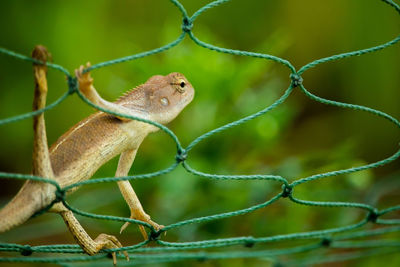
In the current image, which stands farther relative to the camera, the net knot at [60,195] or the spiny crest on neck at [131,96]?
the spiny crest on neck at [131,96]

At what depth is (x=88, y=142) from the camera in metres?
1.18

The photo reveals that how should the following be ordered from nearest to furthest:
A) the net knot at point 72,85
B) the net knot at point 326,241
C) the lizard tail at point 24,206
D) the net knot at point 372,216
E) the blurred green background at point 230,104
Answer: the net knot at point 72,85 → the lizard tail at point 24,206 → the net knot at point 372,216 → the net knot at point 326,241 → the blurred green background at point 230,104

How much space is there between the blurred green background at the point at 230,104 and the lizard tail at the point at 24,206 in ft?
2.71

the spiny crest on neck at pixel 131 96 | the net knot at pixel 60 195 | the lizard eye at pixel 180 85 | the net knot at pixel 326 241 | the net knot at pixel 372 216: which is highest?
the lizard eye at pixel 180 85

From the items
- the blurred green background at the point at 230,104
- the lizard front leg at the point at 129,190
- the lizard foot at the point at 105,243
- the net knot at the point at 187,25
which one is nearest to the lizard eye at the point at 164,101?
the lizard front leg at the point at 129,190

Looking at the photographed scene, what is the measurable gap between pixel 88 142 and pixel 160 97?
20 cm

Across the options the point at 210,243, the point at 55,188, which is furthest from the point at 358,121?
the point at 55,188

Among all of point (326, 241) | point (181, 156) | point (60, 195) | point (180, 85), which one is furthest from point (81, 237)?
point (326, 241)

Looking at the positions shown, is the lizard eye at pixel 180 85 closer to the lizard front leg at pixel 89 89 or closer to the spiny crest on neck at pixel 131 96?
the spiny crest on neck at pixel 131 96

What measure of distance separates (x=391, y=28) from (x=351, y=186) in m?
1.82

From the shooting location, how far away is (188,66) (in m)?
2.06

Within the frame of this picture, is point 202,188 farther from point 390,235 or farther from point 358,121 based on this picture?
point 358,121

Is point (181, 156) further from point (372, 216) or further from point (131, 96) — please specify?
point (372, 216)

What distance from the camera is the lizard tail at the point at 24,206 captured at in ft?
3.62
